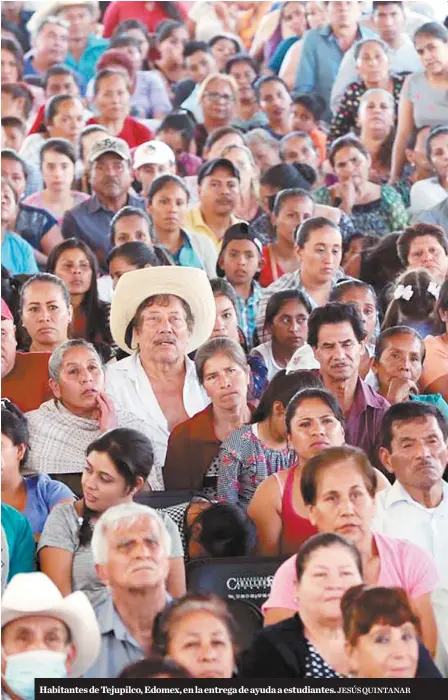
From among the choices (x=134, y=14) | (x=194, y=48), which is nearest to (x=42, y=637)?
(x=194, y=48)

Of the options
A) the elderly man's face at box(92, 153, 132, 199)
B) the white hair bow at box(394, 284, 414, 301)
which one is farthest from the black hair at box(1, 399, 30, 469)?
the elderly man's face at box(92, 153, 132, 199)

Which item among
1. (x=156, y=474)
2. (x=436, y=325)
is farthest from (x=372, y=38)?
(x=156, y=474)

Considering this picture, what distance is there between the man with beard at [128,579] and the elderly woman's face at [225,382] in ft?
1.93

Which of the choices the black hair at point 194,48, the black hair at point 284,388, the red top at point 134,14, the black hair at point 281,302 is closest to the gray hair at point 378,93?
the black hair at point 194,48

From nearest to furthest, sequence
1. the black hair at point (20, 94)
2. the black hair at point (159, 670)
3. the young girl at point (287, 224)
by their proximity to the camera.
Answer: the black hair at point (159, 670)
the young girl at point (287, 224)
the black hair at point (20, 94)

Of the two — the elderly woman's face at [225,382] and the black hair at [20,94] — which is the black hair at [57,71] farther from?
the elderly woman's face at [225,382]

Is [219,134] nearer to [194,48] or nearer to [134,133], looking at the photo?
[134,133]

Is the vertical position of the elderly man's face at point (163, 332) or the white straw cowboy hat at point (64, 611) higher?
the elderly man's face at point (163, 332)

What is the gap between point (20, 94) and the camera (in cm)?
688

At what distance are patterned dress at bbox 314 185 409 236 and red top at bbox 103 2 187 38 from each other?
248cm

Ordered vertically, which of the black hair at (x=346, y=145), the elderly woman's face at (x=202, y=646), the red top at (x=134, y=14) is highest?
the red top at (x=134, y=14)

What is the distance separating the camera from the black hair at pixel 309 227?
530 cm

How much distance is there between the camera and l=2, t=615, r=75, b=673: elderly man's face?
12.2 ft

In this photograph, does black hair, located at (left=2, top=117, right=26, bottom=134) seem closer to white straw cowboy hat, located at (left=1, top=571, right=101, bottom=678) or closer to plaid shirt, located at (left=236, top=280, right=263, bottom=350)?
plaid shirt, located at (left=236, top=280, right=263, bottom=350)
